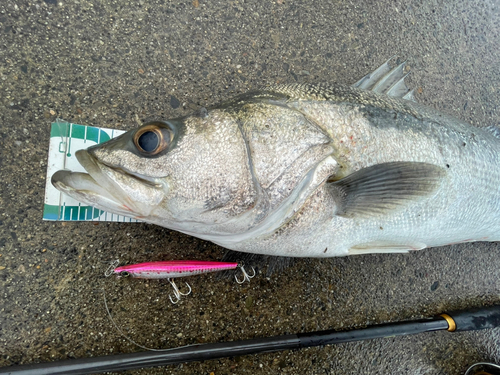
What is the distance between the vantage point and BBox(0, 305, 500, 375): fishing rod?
1.25 m

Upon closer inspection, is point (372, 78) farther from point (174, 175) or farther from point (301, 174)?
point (174, 175)

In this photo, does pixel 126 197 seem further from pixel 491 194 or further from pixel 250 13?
pixel 491 194

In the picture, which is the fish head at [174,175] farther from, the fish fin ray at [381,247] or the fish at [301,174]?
the fish fin ray at [381,247]

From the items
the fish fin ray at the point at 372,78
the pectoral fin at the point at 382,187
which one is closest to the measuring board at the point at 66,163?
the pectoral fin at the point at 382,187

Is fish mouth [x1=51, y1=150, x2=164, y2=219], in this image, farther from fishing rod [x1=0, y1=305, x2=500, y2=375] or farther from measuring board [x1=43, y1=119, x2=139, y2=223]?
fishing rod [x1=0, y1=305, x2=500, y2=375]

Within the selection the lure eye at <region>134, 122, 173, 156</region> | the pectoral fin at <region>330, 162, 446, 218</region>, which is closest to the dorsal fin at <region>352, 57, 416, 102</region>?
the pectoral fin at <region>330, 162, 446, 218</region>

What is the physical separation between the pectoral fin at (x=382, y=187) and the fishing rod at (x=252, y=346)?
0.75 metres

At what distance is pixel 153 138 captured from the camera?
1.01m

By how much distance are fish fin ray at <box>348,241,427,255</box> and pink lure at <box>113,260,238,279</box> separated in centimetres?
68

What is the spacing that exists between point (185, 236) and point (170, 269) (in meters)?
0.19

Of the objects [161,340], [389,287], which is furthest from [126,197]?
[389,287]

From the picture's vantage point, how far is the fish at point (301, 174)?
39.6 inches

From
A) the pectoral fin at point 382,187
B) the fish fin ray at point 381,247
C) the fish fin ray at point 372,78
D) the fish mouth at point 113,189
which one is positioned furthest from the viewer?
the fish fin ray at point 372,78

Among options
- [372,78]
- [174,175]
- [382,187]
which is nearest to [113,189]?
[174,175]
